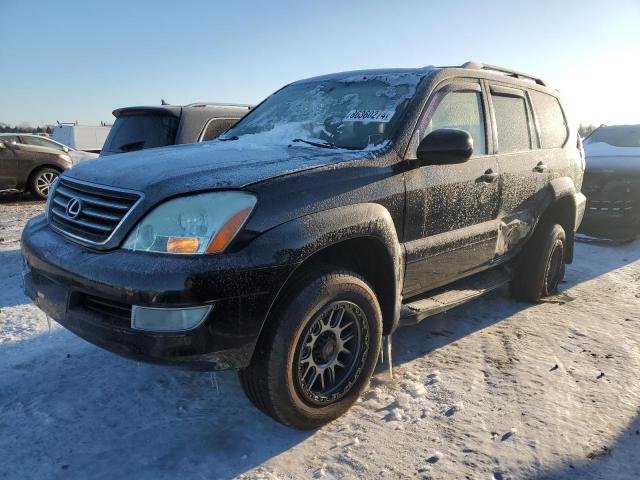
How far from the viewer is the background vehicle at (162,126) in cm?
532

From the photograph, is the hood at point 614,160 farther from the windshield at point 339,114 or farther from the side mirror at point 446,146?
the side mirror at point 446,146

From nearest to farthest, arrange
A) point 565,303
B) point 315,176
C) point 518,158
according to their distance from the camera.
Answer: point 315,176, point 518,158, point 565,303

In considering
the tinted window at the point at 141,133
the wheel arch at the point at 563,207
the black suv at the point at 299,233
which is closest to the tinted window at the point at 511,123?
the black suv at the point at 299,233

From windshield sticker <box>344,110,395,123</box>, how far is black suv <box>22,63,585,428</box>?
0.01 m

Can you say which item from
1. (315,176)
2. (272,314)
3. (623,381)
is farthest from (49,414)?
(623,381)

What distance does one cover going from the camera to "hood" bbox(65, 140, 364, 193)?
2.21 metres

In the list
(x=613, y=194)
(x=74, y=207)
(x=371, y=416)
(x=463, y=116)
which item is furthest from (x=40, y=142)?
(x=613, y=194)

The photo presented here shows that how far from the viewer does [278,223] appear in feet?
7.17

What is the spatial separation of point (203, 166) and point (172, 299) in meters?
0.73

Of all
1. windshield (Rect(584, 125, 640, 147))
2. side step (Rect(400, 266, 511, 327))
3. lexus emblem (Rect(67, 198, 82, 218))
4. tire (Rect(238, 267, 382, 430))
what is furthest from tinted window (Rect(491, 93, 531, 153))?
windshield (Rect(584, 125, 640, 147))

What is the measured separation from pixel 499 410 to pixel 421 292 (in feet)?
2.70

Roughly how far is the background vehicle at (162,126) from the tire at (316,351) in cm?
343

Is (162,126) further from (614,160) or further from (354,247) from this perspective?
(614,160)

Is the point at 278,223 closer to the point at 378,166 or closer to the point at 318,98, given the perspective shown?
the point at 378,166
